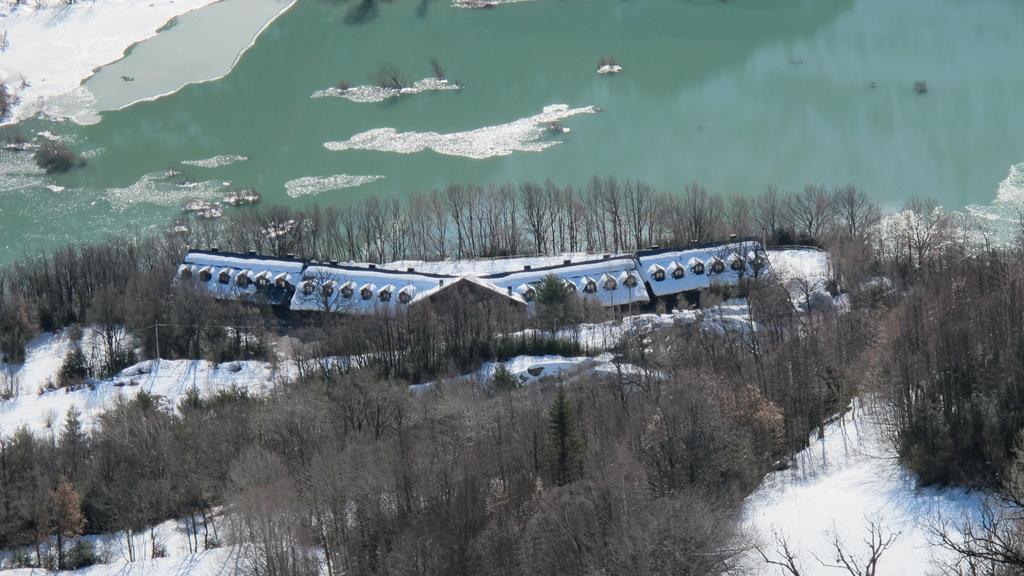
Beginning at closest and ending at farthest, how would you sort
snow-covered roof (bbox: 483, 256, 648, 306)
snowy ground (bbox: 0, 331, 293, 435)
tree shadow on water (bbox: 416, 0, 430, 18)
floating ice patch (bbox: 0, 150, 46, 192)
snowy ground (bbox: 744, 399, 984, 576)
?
snowy ground (bbox: 744, 399, 984, 576)
snowy ground (bbox: 0, 331, 293, 435)
snow-covered roof (bbox: 483, 256, 648, 306)
floating ice patch (bbox: 0, 150, 46, 192)
tree shadow on water (bbox: 416, 0, 430, 18)

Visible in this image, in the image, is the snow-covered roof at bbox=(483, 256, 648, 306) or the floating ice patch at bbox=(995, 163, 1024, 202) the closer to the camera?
the snow-covered roof at bbox=(483, 256, 648, 306)

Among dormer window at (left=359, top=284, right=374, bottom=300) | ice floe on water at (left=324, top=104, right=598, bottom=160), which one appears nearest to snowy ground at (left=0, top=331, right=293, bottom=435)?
dormer window at (left=359, top=284, right=374, bottom=300)

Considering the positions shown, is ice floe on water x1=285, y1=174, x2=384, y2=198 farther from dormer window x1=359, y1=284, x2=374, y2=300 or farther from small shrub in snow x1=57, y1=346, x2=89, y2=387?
small shrub in snow x1=57, y1=346, x2=89, y2=387

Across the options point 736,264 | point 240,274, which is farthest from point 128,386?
point 736,264

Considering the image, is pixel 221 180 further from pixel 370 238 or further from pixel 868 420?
pixel 868 420

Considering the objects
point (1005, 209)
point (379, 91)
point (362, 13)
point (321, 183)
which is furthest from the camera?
point (362, 13)

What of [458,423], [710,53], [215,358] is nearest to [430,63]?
[710,53]

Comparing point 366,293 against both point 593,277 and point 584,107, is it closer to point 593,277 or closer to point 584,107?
point 593,277
